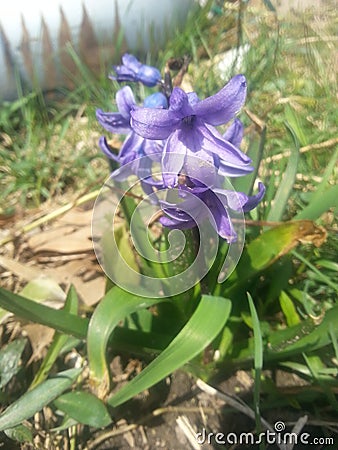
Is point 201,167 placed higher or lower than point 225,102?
lower

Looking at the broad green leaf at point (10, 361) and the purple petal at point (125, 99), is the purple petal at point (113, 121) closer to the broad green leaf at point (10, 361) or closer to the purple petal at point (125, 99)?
the purple petal at point (125, 99)

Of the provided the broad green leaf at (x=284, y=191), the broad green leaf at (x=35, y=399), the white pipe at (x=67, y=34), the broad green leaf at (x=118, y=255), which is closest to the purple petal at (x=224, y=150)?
the broad green leaf at (x=284, y=191)

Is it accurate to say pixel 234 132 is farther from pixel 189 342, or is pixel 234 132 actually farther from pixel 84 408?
pixel 84 408

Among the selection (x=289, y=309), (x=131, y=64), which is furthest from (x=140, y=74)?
(x=289, y=309)

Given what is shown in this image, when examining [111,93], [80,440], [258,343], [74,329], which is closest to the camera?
[258,343]

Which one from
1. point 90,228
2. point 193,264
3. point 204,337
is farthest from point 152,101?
point 90,228

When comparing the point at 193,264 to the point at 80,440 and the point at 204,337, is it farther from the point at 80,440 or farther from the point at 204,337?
the point at 80,440
